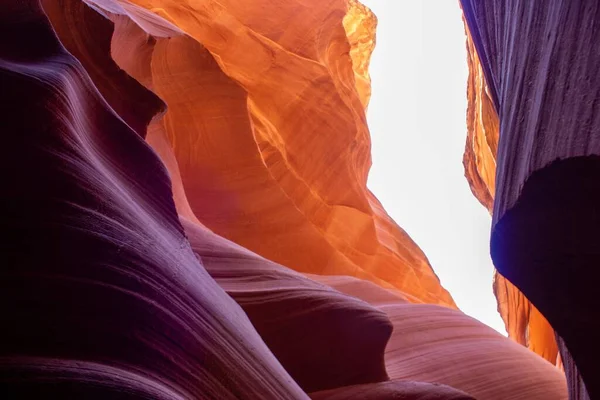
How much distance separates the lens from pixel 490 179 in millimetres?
12016

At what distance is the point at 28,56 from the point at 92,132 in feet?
1.46

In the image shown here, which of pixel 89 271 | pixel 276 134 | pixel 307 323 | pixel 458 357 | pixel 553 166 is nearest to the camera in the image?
pixel 89 271

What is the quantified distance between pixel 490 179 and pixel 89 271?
37.3 feet

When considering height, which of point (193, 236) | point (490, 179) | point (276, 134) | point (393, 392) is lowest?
point (393, 392)

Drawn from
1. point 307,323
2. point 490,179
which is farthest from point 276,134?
point 307,323

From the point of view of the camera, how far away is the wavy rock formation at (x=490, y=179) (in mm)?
10102

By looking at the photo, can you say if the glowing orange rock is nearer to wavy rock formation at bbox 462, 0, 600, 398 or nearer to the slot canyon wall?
the slot canyon wall

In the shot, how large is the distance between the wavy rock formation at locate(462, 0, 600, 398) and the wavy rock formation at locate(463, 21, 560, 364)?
689cm

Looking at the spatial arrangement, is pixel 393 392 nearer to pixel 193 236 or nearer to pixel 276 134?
pixel 193 236

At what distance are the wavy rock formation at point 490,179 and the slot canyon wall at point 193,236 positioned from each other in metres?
3.01

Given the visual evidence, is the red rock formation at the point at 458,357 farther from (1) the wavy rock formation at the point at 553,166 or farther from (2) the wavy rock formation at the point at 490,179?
(2) the wavy rock formation at the point at 490,179

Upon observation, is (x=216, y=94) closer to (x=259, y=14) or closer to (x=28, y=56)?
(x=259, y=14)

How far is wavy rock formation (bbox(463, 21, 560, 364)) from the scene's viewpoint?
33.1 feet

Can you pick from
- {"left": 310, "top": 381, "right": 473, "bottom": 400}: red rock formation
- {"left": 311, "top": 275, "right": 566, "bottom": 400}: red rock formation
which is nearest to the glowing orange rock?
{"left": 311, "top": 275, "right": 566, "bottom": 400}: red rock formation
